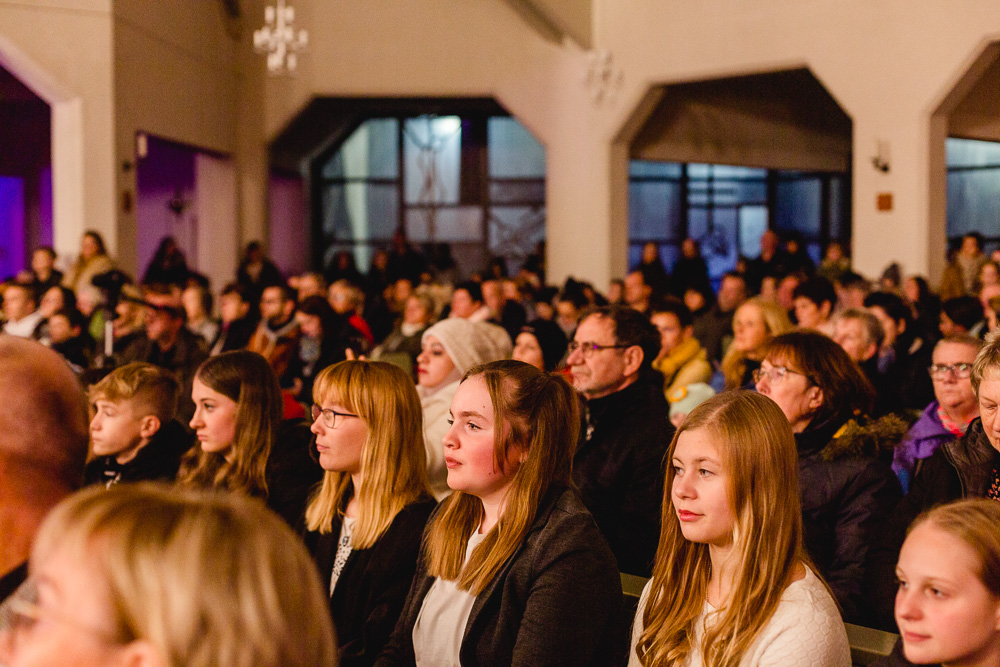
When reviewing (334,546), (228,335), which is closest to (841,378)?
(334,546)

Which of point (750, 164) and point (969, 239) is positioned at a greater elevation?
point (750, 164)

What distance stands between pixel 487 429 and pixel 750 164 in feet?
45.8

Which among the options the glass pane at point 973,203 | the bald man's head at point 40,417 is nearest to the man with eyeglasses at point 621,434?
the bald man's head at point 40,417

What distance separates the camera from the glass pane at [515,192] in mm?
17000

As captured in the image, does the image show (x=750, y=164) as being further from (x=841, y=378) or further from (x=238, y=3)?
(x=841, y=378)

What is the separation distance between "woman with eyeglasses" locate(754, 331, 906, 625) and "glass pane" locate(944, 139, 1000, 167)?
12295 mm

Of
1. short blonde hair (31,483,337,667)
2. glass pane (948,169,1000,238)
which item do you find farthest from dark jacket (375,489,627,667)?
glass pane (948,169,1000,238)

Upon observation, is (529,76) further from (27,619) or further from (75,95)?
(27,619)

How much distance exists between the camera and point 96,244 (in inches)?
435

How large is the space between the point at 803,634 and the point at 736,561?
203mm

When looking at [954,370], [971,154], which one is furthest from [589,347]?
[971,154]

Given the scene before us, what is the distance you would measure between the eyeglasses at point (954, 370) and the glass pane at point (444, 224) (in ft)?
43.8

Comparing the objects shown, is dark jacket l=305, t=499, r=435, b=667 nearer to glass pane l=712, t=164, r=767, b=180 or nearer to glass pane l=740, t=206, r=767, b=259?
glass pane l=712, t=164, r=767, b=180

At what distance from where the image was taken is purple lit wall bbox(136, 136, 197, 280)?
15719 mm
